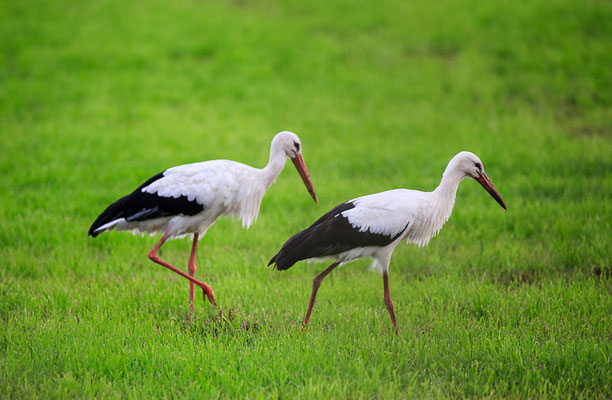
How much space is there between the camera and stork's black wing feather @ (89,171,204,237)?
17.7ft

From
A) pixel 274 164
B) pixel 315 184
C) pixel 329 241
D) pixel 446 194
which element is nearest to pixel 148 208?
pixel 274 164

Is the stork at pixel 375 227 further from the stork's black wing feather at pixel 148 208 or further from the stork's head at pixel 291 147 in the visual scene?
the stork's black wing feather at pixel 148 208

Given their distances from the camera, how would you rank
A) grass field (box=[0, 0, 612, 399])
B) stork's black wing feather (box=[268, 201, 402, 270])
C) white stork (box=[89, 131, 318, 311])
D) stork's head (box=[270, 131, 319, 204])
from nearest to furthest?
1. grass field (box=[0, 0, 612, 399])
2. stork's black wing feather (box=[268, 201, 402, 270])
3. white stork (box=[89, 131, 318, 311])
4. stork's head (box=[270, 131, 319, 204])

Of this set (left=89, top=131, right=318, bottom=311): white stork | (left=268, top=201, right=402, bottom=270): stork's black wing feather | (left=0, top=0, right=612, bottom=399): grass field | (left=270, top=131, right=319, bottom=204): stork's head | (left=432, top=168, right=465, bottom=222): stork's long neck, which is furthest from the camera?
(left=270, top=131, right=319, bottom=204): stork's head

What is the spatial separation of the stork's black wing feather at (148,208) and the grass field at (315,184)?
71 centimetres

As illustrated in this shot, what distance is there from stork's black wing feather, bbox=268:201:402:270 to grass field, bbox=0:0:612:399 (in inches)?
23.9

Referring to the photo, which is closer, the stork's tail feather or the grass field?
the grass field

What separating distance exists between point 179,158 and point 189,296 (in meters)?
4.36

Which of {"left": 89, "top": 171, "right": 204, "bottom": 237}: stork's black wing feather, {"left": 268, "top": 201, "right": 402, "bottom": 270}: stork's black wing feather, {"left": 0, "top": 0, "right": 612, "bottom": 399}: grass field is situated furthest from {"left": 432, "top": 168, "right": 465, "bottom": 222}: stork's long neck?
{"left": 89, "top": 171, "right": 204, "bottom": 237}: stork's black wing feather

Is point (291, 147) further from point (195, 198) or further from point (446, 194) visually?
point (446, 194)

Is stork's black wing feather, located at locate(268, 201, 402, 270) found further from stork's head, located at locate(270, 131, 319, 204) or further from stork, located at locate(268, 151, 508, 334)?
stork's head, located at locate(270, 131, 319, 204)

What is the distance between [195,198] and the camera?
5.37 m

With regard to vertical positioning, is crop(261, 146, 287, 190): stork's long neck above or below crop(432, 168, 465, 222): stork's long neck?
above

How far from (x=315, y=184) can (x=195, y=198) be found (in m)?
3.60
